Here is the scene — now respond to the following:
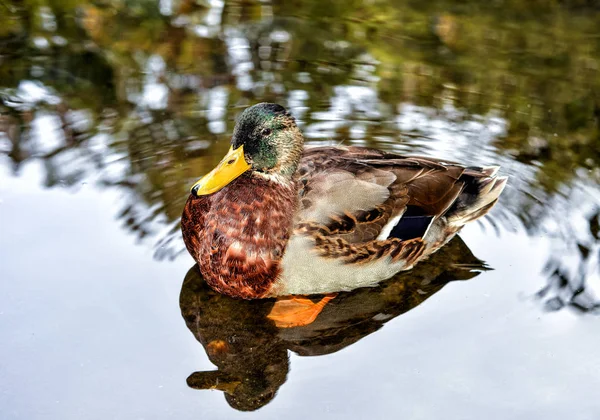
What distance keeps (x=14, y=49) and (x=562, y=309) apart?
4.70 metres

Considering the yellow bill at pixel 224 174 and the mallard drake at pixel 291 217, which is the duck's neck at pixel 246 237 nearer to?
the mallard drake at pixel 291 217

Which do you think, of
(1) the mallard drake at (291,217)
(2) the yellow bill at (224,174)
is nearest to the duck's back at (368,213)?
(1) the mallard drake at (291,217)

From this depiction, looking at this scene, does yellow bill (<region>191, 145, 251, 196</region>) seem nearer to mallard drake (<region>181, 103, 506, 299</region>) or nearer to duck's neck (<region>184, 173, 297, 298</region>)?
mallard drake (<region>181, 103, 506, 299</region>)

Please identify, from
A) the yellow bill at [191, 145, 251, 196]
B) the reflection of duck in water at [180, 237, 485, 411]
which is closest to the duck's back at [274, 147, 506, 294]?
the reflection of duck in water at [180, 237, 485, 411]

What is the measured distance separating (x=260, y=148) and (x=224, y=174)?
0.75ft

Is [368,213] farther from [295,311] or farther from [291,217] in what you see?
[295,311]

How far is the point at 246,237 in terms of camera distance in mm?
4082

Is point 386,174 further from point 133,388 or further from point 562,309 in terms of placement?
point 133,388

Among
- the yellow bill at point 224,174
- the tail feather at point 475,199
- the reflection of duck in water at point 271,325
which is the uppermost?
the yellow bill at point 224,174

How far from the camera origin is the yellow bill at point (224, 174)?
404cm

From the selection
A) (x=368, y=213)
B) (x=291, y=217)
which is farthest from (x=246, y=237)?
(x=368, y=213)

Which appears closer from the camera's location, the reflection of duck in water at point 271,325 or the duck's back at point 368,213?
the reflection of duck in water at point 271,325

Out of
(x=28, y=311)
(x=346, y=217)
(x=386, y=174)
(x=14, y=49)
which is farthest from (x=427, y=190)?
(x=14, y=49)

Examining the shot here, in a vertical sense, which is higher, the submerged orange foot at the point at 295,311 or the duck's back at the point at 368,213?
the duck's back at the point at 368,213
